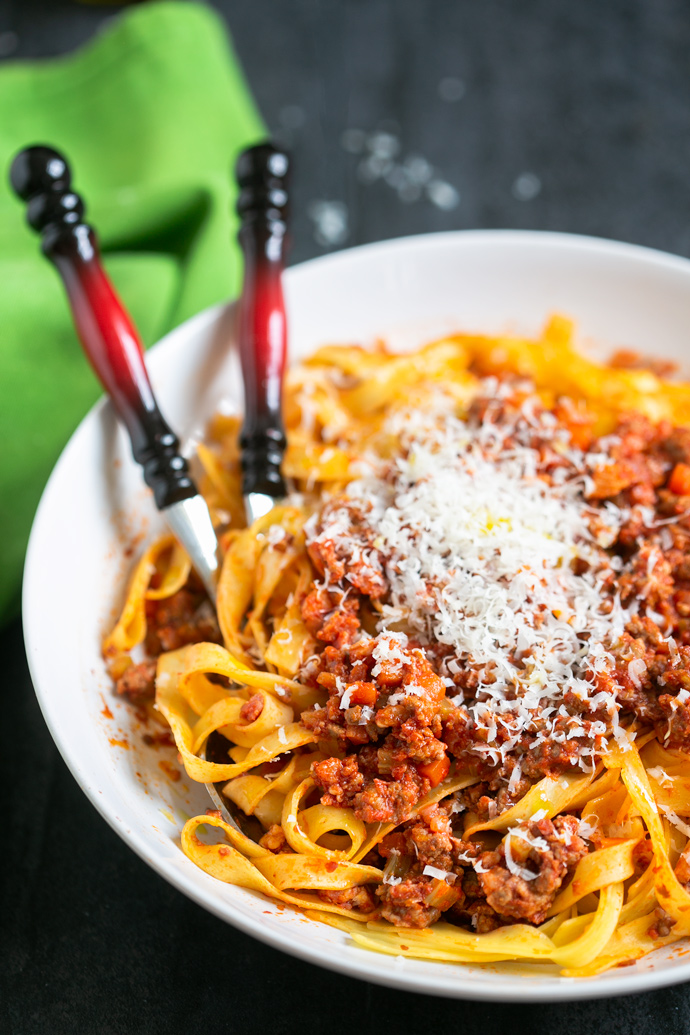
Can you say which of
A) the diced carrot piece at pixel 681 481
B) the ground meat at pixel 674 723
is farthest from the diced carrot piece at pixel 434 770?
the diced carrot piece at pixel 681 481

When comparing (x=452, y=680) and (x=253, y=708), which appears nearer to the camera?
(x=452, y=680)

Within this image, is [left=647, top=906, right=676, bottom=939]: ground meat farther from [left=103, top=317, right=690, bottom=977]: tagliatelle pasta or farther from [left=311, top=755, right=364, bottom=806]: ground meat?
[left=311, top=755, right=364, bottom=806]: ground meat

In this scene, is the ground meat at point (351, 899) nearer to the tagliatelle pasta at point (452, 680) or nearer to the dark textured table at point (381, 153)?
the tagliatelle pasta at point (452, 680)

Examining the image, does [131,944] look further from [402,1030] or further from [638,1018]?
[638,1018]

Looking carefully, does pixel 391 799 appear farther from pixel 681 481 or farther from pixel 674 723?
pixel 681 481

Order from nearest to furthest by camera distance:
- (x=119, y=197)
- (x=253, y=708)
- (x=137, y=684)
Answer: (x=253, y=708) < (x=137, y=684) < (x=119, y=197)

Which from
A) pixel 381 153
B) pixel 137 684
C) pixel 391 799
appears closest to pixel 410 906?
pixel 391 799
